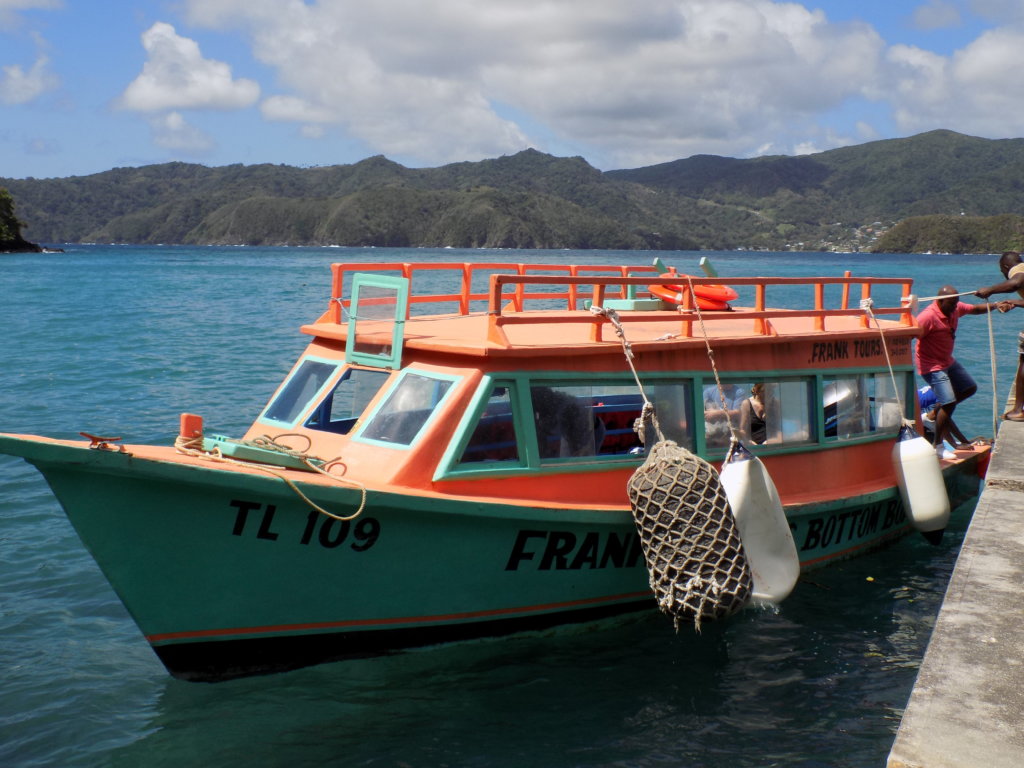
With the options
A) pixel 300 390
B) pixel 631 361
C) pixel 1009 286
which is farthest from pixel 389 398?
pixel 1009 286

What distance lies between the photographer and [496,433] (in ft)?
23.4

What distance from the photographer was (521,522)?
6.81 m

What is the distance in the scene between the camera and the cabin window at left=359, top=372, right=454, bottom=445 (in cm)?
703

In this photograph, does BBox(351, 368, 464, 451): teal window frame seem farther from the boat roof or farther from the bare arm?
the bare arm

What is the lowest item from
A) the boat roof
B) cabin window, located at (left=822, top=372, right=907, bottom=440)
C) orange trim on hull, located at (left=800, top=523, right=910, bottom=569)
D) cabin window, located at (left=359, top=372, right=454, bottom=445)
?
orange trim on hull, located at (left=800, top=523, right=910, bottom=569)

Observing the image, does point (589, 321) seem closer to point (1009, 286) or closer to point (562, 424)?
point (562, 424)

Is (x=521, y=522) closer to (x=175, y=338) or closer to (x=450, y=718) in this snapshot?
(x=450, y=718)

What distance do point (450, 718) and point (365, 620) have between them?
0.87 meters

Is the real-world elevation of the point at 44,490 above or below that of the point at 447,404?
below

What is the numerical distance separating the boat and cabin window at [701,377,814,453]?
2 centimetres

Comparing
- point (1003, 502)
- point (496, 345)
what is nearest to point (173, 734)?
point (496, 345)

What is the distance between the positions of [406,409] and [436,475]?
645 mm

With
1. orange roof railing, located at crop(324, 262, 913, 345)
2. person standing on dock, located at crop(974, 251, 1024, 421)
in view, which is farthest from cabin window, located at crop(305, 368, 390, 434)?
person standing on dock, located at crop(974, 251, 1024, 421)

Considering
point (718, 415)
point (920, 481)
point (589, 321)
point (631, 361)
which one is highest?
point (589, 321)
